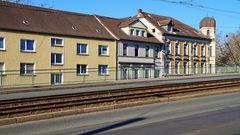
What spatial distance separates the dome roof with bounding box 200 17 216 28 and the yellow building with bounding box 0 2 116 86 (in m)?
27.4

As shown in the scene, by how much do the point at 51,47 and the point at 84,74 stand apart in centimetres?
446

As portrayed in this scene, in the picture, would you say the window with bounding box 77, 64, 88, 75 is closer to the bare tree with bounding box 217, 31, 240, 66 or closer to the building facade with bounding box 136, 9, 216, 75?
the building facade with bounding box 136, 9, 216, 75

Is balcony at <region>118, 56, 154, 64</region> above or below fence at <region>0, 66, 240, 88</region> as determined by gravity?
above

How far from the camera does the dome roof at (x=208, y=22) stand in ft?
247

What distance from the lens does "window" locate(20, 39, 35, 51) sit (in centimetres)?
4325

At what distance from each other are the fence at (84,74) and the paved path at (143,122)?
19731 millimetres

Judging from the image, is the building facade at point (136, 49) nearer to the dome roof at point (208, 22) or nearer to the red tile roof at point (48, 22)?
the red tile roof at point (48, 22)

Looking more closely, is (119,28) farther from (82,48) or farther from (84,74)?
(84,74)

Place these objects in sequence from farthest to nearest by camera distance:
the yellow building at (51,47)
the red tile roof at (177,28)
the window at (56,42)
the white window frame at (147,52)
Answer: the red tile roof at (177,28) < the white window frame at (147,52) < the window at (56,42) < the yellow building at (51,47)

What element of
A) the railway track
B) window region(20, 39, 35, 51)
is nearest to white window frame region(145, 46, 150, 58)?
window region(20, 39, 35, 51)

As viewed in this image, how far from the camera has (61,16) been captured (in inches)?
1980

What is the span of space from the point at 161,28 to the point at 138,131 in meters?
51.0

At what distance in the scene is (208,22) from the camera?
75.4m

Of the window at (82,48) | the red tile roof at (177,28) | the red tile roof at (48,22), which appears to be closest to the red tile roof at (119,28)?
the red tile roof at (48,22)
